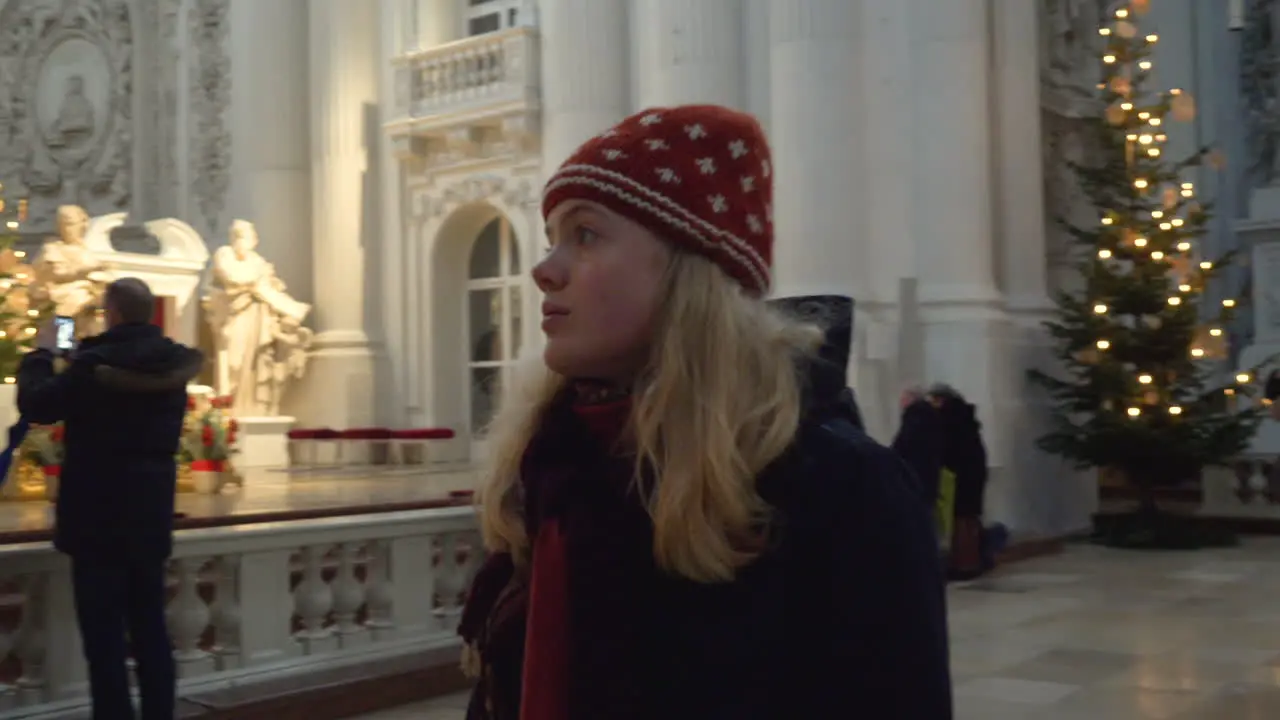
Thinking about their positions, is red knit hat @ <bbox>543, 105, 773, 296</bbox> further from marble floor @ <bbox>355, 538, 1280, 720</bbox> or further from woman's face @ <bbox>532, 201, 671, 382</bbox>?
marble floor @ <bbox>355, 538, 1280, 720</bbox>

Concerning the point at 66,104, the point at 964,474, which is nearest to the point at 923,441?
the point at 964,474

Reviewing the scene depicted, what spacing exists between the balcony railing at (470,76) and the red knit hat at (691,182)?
14567mm

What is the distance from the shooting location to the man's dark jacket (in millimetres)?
4164

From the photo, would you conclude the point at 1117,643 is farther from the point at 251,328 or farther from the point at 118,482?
the point at 251,328

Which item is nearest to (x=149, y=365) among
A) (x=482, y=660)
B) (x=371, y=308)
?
(x=482, y=660)

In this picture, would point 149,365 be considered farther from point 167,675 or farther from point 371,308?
point 371,308

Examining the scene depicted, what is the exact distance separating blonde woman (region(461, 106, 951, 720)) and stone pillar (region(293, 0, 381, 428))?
16.3m

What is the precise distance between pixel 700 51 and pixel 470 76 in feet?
14.1

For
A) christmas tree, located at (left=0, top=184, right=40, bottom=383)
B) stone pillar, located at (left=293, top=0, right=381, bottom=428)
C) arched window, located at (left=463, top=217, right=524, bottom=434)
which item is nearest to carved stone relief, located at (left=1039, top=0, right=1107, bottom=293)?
Answer: arched window, located at (left=463, top=217, right=524, bottom=434)

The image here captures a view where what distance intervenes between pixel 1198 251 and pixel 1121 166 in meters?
5.64

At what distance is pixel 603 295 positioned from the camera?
1452 mm

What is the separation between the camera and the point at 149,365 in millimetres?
4277

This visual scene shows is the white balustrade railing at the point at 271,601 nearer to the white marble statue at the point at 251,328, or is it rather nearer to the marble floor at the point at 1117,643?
the marble floor at the point at 1117,643

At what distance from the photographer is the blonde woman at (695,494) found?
1.30 m
